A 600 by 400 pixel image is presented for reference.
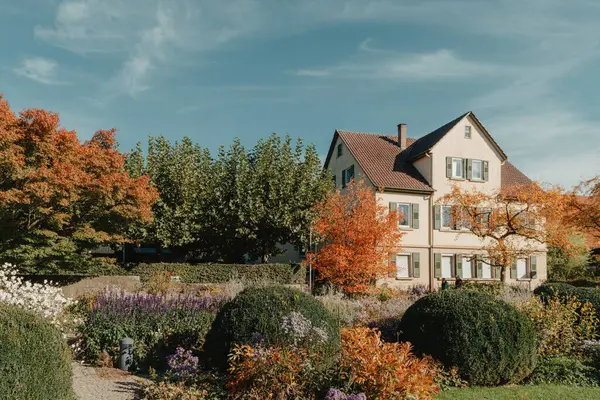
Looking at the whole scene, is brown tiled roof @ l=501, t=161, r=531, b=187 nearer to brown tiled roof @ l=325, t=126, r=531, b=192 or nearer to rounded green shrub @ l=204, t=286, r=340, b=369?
brown tiled roof @ l=325, t=126, r=531, b=192

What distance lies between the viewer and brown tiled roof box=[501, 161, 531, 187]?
31.5m

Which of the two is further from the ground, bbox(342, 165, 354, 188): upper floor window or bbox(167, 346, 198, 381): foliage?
bbox(342, 165, 354, 188): upper floor window

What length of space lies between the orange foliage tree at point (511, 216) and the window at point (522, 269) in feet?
6.66

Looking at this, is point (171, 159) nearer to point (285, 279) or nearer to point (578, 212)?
point (285, 279)

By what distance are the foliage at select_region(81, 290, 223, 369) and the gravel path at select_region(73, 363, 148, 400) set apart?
508 mm

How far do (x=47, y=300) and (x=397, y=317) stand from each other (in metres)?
7.30

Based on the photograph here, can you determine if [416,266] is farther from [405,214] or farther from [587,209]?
[587,209]

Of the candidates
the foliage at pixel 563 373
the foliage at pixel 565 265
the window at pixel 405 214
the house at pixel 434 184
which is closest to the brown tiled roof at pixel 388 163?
the house at pixel 434 184

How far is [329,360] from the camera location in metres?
7.23

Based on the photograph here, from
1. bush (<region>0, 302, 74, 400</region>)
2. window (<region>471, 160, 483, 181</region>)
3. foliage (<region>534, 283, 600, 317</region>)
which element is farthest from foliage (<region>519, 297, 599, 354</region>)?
window (<region>471, 160, 483, 181</region>)

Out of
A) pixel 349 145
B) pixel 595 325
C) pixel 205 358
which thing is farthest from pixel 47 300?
pixel 349 145

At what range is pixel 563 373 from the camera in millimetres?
8836

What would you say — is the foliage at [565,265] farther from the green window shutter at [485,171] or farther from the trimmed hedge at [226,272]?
the trimmed hedge at [226,272]

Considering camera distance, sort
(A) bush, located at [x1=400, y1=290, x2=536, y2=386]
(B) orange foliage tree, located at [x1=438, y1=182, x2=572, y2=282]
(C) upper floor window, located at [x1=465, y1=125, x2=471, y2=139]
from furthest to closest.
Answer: (C) upper floor window, located at [x1=465, y1=125, x2=471, y2=139], (B) orange foliage tree, located at [x1=438, y1=182, x2=572, y2=282], (A) bush, located at [x1=400, y1=290, x2=536, y2=386]
